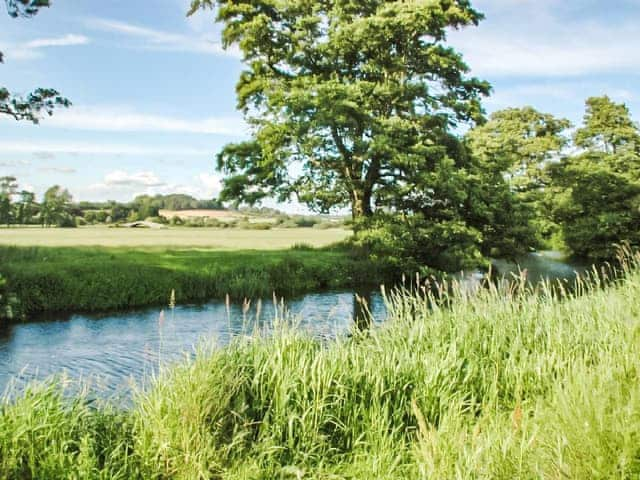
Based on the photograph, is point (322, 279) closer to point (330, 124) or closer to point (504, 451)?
point (330, 124)

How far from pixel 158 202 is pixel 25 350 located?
41.1 m

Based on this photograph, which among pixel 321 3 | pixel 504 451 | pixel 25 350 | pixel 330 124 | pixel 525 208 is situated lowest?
pixel 25 350

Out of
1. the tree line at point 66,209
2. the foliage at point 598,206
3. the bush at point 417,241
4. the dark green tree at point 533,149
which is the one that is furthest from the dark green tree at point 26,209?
the foliage at point 598,206

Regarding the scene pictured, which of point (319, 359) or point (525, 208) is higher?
point (525, 208)

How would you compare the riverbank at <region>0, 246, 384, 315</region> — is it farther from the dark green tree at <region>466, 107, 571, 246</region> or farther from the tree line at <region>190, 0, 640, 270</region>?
the dark green tree at <region>466, 107, 571, 246</region>

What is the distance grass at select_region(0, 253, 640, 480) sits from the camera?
468 centimetres

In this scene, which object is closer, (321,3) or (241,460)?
(241,460)

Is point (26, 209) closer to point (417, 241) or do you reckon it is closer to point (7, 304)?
point (7, 304)

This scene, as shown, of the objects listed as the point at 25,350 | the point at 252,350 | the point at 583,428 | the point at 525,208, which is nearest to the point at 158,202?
the point at 525,208

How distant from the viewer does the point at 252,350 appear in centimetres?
693

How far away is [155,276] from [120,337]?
5892mm

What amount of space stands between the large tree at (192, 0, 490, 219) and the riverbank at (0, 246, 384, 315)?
3254mm

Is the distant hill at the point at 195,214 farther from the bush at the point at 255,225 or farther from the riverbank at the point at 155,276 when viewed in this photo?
the riverbank at the point at 155,276

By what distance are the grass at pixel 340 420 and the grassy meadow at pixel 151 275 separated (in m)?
12.7
